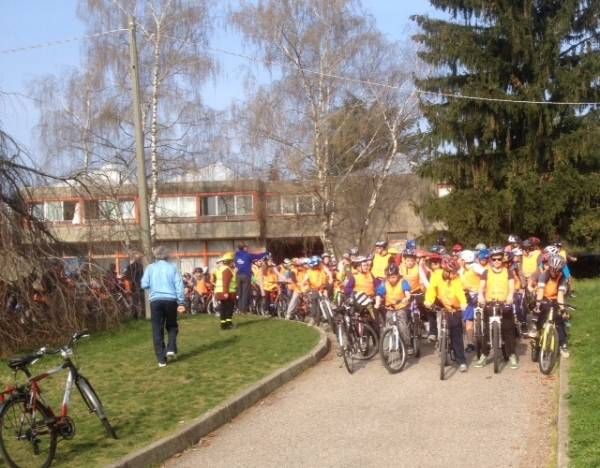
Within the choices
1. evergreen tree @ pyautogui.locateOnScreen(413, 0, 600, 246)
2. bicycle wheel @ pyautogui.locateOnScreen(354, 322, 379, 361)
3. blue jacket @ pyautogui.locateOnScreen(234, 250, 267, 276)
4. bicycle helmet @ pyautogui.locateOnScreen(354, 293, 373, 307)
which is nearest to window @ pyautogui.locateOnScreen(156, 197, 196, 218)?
evergreen tree @ pyautogui.locateOnScreen(413, 0, 600, 246)

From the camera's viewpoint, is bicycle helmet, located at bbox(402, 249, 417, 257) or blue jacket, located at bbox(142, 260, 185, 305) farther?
bicycle helmet, located at bbox(402, 249, 417, 257)

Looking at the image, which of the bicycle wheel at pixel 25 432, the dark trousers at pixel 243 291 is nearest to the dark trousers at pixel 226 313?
the dark trousers at pixel 243 291

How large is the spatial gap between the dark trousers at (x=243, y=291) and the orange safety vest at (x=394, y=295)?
8.20 meters

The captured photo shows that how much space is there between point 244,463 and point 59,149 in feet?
92.5

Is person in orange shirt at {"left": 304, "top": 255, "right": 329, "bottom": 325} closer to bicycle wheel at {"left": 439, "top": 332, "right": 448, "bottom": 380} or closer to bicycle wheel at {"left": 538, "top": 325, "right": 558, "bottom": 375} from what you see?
bicycle wheel at {"left": 439, "top": 332, "right": 448, "bottom": 380}

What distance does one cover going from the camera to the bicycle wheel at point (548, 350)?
11.0 m

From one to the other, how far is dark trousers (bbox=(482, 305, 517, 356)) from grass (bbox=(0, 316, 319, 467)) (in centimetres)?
295

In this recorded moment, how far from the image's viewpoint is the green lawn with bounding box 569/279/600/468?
6.59m

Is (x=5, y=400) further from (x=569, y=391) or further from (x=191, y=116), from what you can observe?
(x=191, y=116)

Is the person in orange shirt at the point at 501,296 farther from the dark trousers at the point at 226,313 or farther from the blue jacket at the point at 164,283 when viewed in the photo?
the dark trousers at the point at 226,313

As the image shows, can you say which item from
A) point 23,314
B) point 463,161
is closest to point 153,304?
point 23,314

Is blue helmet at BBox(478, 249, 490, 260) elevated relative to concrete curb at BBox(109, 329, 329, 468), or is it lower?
elevated

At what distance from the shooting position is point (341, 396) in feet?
32.8

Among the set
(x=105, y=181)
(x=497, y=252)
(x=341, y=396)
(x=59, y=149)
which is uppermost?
(x=59, y=149)
